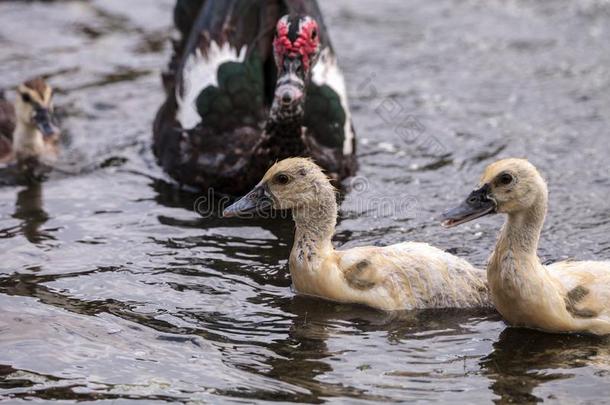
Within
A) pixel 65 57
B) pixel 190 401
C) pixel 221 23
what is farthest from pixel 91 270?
pixel 65 57

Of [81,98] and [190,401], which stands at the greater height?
[81,98]

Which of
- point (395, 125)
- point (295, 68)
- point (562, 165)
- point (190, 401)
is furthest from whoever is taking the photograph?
point (395, 125)

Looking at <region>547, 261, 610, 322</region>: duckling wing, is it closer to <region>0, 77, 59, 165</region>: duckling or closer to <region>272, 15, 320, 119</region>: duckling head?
<region>272, 15, 320, 119</region>: duckling head

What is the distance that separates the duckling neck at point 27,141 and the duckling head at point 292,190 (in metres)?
3.12

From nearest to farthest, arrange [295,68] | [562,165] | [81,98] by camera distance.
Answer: [295,68] → [562,165] → [81,98]

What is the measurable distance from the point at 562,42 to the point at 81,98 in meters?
4.97

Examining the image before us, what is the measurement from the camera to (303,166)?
645 centimetres

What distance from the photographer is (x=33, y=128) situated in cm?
909

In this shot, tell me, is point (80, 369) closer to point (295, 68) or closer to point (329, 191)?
point (329, 191)

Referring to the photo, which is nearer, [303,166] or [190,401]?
[190,401]

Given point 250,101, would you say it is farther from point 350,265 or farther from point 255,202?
point 350,265

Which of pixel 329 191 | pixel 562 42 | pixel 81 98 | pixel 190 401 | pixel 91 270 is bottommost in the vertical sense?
pixel 190 401

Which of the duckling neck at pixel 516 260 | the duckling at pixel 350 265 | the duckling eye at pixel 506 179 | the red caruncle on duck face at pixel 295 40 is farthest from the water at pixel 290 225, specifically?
the red caruncle on duck face at pixel 295 40

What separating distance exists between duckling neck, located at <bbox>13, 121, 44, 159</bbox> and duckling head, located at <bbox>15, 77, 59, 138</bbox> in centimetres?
3
